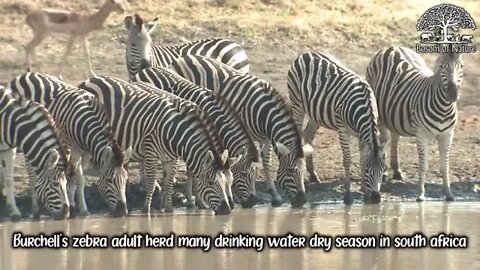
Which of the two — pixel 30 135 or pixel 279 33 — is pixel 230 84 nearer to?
pixel 30 135

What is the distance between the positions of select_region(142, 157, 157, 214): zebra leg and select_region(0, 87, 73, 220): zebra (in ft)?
3.51

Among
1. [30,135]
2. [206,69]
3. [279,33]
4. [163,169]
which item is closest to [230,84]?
[206,69]

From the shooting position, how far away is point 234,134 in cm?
1474

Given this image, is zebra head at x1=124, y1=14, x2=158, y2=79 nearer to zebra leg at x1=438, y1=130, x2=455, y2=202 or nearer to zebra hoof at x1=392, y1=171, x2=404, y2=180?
zebra hoof at x1=392, y1=171, x2=404, y2=180

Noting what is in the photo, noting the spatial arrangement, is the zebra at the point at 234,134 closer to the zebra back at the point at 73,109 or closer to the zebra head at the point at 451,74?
the zebra back at the point at 73,109

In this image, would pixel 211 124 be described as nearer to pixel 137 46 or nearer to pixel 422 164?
pixel 422 164

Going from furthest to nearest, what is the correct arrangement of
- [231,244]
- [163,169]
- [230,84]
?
[230,84]
[163,169]
[231,244]

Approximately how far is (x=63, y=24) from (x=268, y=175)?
8.01 metres

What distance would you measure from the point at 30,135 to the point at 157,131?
4.84ft

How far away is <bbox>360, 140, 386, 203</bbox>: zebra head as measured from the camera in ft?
48.7

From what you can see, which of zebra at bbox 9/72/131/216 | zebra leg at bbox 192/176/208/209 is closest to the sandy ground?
zebra leg at bbox 192/176/208/209

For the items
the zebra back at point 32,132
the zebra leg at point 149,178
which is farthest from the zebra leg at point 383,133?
the zebra back at point 32,132

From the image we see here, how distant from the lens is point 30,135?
1380 cm

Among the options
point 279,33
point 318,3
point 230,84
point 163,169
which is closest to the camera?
point 163,169
